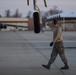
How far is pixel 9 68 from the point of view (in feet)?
46.1

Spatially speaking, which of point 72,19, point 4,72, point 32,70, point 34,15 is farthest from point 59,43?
point 72,19

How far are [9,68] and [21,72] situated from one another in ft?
4.27

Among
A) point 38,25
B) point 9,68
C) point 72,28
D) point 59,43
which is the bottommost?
point 72,28

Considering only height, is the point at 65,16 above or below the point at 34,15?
below

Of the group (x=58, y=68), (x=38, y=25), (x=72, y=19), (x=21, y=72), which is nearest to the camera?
(x=38, y=25)

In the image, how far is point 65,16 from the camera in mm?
102625

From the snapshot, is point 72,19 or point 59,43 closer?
point 59,43

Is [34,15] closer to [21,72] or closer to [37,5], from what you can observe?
[37,5]

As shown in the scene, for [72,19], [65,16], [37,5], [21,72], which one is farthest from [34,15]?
[72,19]

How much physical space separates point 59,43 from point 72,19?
9822cm

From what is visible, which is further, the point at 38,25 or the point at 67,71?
the point at 67,71

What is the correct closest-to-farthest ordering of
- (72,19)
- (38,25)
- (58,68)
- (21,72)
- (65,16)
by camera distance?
(38,25) < (21,72) < (58,68) < (65,16) < (72,19)

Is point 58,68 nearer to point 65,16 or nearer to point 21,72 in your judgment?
point 21,72

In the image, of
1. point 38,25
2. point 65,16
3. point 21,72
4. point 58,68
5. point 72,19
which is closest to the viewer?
point 38,25
